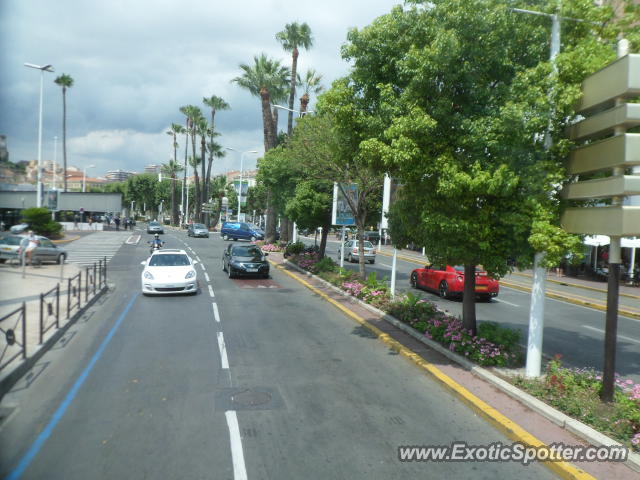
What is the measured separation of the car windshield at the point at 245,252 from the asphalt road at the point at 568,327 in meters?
6.93

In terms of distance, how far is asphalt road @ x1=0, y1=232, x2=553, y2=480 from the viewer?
5266mm

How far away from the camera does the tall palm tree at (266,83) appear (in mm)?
36188

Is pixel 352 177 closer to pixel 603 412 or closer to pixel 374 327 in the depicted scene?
pixel 374 327

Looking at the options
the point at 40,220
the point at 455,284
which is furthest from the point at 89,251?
the point at 455,284

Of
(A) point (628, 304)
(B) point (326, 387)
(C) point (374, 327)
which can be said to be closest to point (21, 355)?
(B) point (326, 387)

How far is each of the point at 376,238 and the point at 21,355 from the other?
5530 cm

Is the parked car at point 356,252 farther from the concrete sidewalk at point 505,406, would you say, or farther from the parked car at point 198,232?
the parked car at point 198,232

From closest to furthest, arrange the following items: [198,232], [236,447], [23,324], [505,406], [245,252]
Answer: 1. [236,447]
2. [505,406]
3. [23,324]
4. [245,252]
5. [198,232]

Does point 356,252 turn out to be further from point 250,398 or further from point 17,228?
point 250,398

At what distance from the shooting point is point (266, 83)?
37250 millimetres

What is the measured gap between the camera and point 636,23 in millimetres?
8539

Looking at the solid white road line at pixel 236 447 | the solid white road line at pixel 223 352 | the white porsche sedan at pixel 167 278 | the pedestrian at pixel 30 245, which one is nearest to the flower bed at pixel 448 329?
Result: the solid white road line at pixel 223 352

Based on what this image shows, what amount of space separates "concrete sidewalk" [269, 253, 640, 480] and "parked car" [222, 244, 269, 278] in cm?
1037

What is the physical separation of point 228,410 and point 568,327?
11.9m
